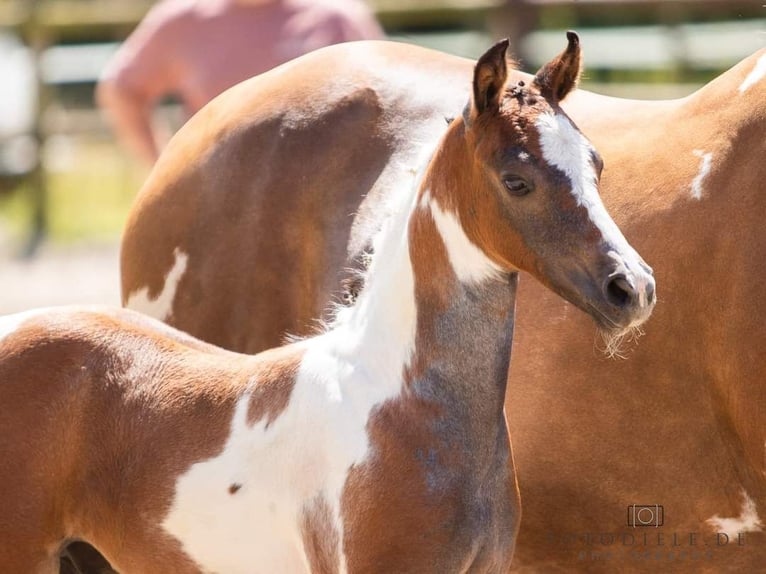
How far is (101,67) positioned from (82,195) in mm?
1436

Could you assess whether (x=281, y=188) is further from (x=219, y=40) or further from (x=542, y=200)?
(x=219, y=40)

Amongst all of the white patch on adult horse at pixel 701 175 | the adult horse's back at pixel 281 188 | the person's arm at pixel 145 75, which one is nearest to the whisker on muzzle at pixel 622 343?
the white patch on adult horse at pixel 701 175

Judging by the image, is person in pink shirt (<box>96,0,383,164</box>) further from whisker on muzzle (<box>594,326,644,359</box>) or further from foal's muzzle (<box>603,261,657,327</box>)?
foal's muzzle (<box>603,261,657,327</box>)

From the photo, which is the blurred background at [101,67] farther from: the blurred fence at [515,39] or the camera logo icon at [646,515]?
the camera logo icon at [646,515]

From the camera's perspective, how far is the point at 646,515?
3053 mm

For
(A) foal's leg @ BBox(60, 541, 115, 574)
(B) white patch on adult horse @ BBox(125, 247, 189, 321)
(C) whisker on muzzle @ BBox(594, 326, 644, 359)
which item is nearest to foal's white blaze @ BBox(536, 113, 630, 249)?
(C) whisker on muzzle @ BBox(594, 326, 644, 359)

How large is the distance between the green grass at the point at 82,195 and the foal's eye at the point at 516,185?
271 inches

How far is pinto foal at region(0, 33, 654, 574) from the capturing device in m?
2.49

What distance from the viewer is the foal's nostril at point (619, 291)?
2.38 m

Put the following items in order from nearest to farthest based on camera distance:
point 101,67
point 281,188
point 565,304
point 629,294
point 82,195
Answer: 1. point 629,294
2. point 565,304
3. point 281,188
4. point 82,195
5. point 101,67

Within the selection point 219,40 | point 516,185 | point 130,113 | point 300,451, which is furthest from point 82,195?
point 516,185

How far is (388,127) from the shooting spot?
3477 millimetres

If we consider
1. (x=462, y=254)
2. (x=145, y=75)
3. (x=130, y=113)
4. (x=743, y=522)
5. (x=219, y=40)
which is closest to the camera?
(x=462, y=254)

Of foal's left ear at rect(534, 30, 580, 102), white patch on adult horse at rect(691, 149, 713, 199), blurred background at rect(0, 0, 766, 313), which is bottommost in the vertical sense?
blurred background at rect(0, 0, 766, 313)
